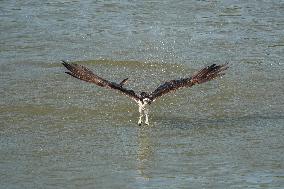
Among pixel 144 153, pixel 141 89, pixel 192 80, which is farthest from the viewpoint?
pixel 141 89

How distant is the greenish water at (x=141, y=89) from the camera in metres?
7.08

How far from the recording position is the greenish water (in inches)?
279

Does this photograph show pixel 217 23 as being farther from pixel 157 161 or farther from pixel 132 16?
pixel 157 161

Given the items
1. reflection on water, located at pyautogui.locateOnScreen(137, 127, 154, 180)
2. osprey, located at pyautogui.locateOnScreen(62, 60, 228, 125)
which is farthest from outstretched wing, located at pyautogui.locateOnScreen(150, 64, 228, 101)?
reflection on water, located at pyautogui.locateOnScreen(137, 127, 154, 180)

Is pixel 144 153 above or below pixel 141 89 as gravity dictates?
below

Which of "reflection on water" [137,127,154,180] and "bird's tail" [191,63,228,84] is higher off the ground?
"bird's tail" [191,63,228,84]

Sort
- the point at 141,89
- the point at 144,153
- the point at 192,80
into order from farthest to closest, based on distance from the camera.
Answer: the point at 141,89 < the point at 192,80 < the point at 144,153

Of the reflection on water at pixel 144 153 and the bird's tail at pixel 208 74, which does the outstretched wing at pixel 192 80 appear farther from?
the reflection on water at pixel 144 153

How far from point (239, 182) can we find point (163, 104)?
2.38 m

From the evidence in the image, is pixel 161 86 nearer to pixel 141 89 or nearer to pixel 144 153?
pixel 144 153

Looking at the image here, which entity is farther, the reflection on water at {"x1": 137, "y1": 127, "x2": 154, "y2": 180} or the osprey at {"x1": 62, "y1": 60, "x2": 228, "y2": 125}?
the osprey at {"x1": 62, "y1": 60, "x2": 228, "y2": 125}

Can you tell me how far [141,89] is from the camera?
31.2 ft

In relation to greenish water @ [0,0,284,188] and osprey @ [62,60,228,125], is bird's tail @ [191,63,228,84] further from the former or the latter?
greenish water @ [0,0,284,188]

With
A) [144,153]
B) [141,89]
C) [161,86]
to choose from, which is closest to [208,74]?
[161,86]
